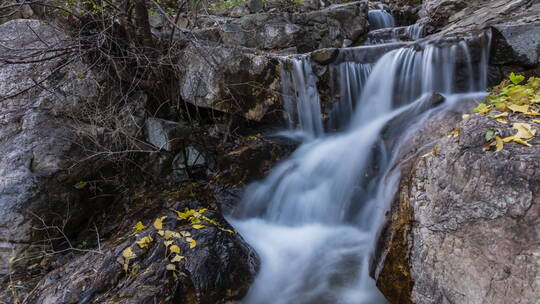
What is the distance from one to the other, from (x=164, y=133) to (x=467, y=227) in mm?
4079

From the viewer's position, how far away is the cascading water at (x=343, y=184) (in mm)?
3188

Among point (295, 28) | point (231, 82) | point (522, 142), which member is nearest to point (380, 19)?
point (295, 28)

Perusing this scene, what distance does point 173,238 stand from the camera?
2.99 metres

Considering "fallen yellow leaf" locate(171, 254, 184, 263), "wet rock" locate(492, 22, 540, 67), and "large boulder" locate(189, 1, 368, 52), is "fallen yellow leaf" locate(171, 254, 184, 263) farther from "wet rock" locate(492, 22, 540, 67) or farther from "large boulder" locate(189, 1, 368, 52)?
"large boulder" locate(189, 1, 368, 52)

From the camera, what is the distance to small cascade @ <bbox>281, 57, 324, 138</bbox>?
5316mm

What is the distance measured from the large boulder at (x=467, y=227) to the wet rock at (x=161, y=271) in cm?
140

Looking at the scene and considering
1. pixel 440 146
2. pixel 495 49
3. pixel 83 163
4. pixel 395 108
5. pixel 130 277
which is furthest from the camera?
pixel 395 108

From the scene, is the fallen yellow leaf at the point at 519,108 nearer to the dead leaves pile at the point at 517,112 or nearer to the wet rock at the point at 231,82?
the dead leaves pile at the point at 517,112

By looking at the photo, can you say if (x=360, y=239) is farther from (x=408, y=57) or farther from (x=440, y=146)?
(x=408, y=57)

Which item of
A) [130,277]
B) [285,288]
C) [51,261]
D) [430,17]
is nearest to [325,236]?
[285,288]

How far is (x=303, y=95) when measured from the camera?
544cm

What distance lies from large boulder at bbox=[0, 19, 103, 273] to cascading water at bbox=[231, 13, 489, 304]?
7.47ft

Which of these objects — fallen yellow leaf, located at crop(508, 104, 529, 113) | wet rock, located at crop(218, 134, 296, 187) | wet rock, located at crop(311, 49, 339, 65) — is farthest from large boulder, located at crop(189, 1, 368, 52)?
fallen yellow leaf, located at crop(508, 104, 529, 113)

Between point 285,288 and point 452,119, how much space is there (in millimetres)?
2572
